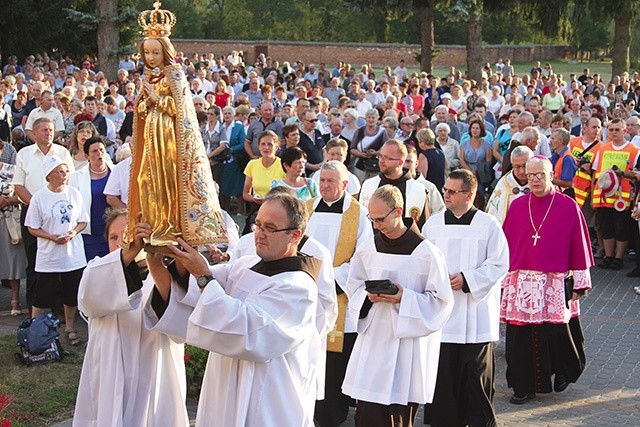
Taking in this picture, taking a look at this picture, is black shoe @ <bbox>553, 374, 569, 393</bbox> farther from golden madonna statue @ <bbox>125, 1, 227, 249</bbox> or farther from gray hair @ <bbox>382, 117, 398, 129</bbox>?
gray hair @ <bbox>382, 117, 398, 129</bbox>

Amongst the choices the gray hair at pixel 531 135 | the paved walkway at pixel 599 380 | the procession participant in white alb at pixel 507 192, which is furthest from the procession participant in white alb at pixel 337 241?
the gray hair at pixel 531 135

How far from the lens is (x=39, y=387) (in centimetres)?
905

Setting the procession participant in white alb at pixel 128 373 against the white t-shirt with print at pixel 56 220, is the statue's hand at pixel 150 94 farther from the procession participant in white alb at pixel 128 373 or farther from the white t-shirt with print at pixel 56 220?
the white t-shirt with print at pixel 56 220

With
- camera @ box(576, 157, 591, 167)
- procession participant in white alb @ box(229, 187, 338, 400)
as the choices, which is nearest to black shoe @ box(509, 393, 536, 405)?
procession participant in white alb @ box(229, 187, 338, 400)

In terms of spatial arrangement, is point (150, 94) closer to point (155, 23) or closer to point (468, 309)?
point (155, 23)

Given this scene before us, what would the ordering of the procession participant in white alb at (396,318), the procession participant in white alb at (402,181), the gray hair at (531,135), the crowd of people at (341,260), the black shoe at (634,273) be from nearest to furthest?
the crowd of people at (341,260) → the procession participant in white alb at (396,318) → the procession participant in white alb at (402,181) → the gray hair at (531,135) → the black shoe at (634,273)

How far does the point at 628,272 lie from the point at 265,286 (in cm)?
1037

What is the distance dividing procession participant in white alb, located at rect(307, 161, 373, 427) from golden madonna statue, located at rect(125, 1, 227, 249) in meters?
3.48

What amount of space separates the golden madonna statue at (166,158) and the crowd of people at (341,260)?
0.25 feet

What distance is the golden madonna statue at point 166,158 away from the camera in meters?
5.12

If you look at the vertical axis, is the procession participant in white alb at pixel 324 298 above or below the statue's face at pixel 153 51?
below

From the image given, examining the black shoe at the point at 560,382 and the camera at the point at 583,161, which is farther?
the camera at the point at 583,161

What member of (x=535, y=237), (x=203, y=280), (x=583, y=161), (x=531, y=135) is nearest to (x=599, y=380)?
(x=535, y=237)

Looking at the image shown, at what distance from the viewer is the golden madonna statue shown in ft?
16.8
